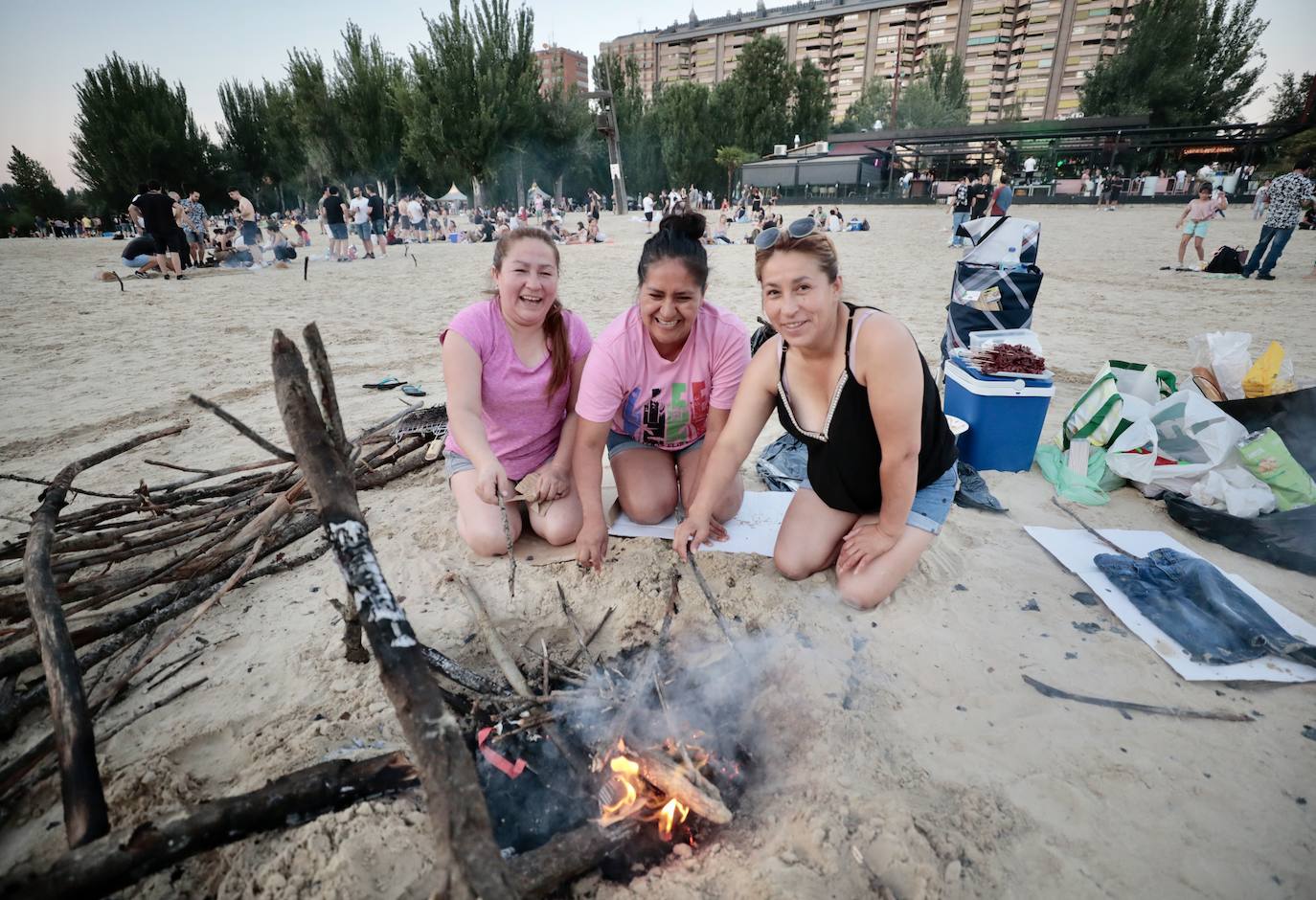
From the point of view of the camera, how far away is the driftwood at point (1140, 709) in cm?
185

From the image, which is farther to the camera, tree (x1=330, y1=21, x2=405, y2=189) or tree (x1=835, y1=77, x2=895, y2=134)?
tree (x1=835, y1=77, x2=895, y2=134)

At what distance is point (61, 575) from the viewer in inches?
88.6

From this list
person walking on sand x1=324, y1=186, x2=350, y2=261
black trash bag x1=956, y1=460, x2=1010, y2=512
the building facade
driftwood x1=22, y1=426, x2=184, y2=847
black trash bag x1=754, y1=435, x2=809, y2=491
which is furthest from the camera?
the building facade

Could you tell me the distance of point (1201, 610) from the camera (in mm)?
2234

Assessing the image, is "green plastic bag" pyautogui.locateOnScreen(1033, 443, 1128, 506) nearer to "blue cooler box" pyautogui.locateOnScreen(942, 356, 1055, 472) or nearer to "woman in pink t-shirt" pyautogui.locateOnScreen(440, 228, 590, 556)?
"blue cooler box" pyautogui.locateOnScreen(942, 356, 1055, 472)

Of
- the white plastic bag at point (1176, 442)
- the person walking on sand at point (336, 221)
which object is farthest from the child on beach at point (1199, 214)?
the person walking on sand at point (336, 221)

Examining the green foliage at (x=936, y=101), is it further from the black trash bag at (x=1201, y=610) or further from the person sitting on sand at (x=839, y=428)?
the person sitting on sand at (x=839, y=428)

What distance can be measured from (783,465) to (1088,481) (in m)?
1.67

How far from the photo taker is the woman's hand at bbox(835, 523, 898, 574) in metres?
2.37

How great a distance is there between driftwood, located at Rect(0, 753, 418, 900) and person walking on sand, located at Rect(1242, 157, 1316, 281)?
12.6 metres

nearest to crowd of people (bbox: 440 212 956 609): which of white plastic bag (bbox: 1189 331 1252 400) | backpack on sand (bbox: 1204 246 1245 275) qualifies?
white plastic bag (bbox: 1189 331 1252 400)

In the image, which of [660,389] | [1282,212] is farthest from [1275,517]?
[1282,212]

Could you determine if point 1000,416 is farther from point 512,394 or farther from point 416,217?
point 416,217

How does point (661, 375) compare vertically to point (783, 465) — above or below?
above
